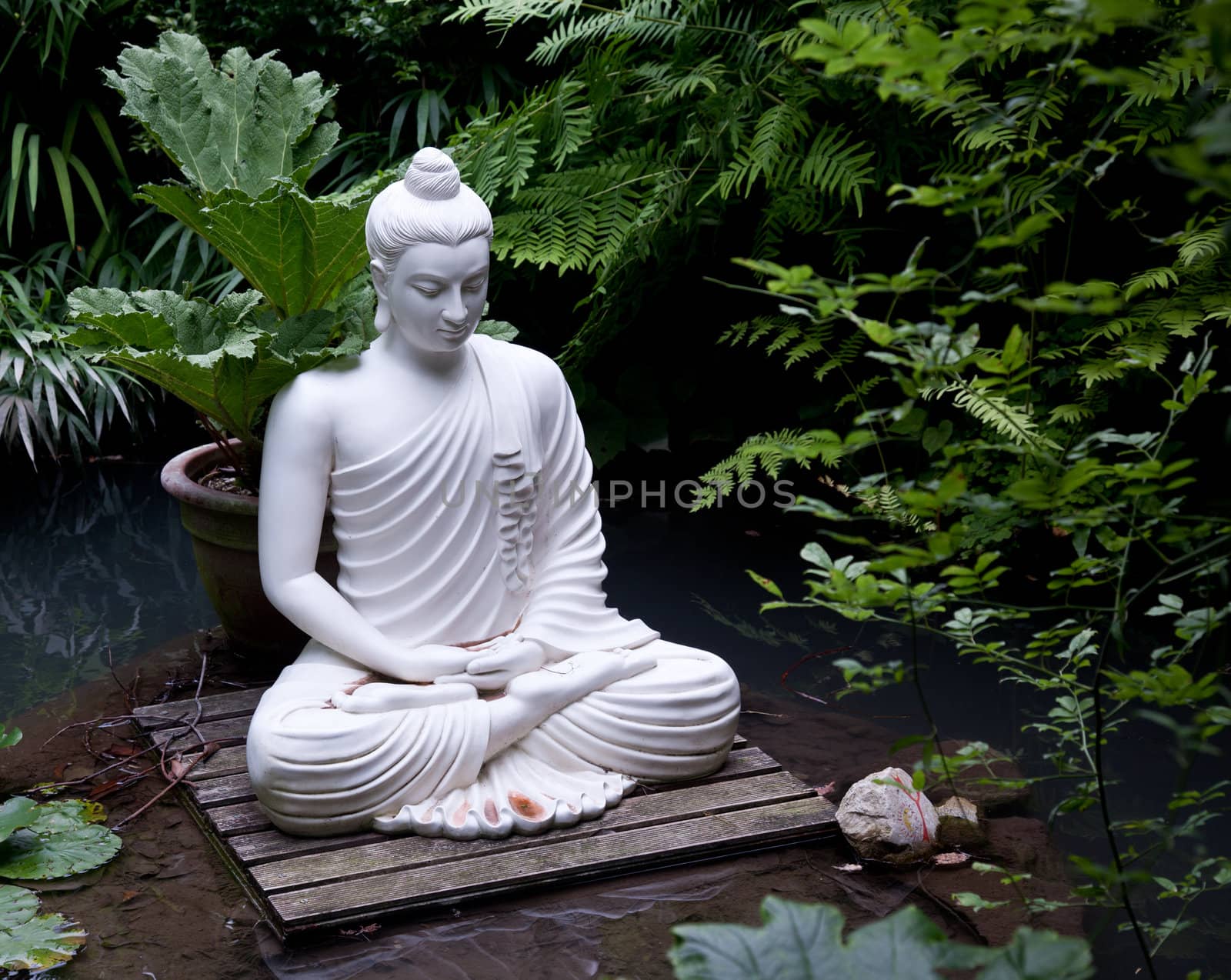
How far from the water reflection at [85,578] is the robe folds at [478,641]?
152cm

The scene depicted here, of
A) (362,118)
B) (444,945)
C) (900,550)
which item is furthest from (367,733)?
(362,118)

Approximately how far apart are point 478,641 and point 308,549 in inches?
20.7

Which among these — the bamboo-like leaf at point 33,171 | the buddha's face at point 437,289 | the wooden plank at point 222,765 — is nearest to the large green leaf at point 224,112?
the buddha's face at point 437,289

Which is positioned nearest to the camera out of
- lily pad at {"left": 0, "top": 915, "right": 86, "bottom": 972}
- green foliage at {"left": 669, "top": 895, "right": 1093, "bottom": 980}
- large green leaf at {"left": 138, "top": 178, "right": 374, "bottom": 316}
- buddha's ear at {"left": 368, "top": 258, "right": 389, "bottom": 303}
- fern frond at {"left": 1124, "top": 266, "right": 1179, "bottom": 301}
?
green foliage at {"left": 669, "top": 895, "right": 1093, "bottom": 980}

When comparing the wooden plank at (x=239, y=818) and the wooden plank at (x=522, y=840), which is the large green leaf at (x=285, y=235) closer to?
the wooden plank at (x=239, y=818)

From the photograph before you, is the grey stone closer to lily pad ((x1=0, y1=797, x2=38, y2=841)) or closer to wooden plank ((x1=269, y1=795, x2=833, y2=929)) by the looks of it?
wooden plank ((x1=269, y1=795, x2=833, y2=929))

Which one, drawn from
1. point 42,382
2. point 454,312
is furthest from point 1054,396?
point 42,382

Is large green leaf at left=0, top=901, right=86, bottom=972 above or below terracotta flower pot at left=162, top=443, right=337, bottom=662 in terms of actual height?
below

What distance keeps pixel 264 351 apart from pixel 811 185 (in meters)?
2.29

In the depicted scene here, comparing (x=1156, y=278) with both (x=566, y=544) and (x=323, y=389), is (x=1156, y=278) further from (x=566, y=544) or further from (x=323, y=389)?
(x=323, y=389)

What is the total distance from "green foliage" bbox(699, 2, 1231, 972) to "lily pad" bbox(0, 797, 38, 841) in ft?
6.32

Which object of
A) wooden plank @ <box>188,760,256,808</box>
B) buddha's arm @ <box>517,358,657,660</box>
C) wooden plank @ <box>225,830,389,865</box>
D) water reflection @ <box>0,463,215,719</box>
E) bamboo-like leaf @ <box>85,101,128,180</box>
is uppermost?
bamboo-like leaf @ <box>85,101,128,180</box>

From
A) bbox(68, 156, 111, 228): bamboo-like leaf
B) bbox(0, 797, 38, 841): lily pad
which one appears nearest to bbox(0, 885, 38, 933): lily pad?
bbox(0, 797, 38, 841): lily pad

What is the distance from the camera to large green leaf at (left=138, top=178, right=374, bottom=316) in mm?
3514
